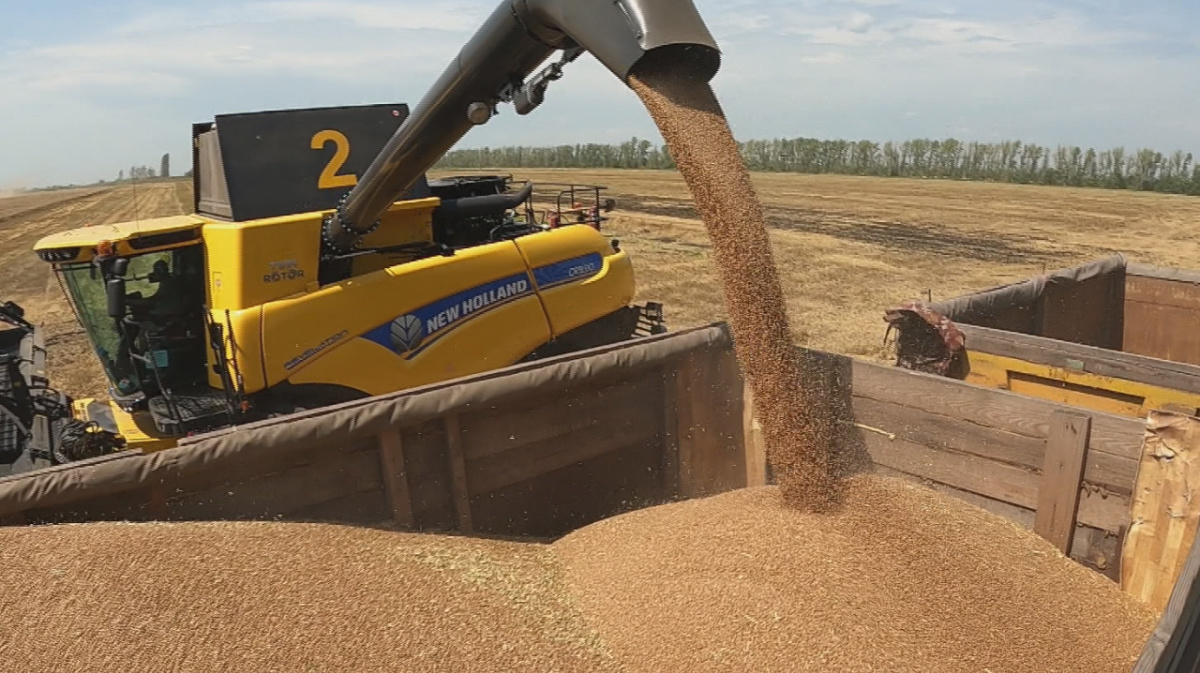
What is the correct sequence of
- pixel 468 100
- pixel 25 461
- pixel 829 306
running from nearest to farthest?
pixel 468 100 < pixel 25 461 < pixel 829 306

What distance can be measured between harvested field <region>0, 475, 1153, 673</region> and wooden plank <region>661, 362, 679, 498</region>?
0.72 meters

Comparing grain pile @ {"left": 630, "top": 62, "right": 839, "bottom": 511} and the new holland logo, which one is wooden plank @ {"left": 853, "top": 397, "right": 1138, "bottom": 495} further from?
the new holland logo

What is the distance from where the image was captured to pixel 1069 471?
3.05 m

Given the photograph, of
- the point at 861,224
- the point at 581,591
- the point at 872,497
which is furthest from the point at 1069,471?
the point at 861,224

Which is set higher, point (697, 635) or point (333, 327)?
point (333, 327)

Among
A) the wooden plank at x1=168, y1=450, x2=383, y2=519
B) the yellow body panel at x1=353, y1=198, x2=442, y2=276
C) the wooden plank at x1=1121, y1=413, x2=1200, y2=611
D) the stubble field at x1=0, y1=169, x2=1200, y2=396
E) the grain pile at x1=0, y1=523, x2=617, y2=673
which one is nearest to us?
the grain pile at x1=0, y1=523, x2=617, y2=673

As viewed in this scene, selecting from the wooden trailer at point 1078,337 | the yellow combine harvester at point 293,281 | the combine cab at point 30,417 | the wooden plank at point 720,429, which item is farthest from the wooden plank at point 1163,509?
the combine cab at point 30,417

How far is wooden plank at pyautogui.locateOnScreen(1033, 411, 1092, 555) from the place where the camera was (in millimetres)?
3014

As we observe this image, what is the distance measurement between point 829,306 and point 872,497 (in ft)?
29.6

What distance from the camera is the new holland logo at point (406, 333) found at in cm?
490

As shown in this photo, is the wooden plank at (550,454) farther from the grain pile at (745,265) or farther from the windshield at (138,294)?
the windshield at (138,294)

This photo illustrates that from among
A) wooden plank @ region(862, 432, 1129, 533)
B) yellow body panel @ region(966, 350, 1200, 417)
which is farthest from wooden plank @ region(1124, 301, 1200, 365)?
wooden plank @ region(862, 432, 1129, 533)

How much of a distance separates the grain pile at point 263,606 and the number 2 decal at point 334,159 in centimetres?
272

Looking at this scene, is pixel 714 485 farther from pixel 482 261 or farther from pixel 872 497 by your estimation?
pixel 482 261
